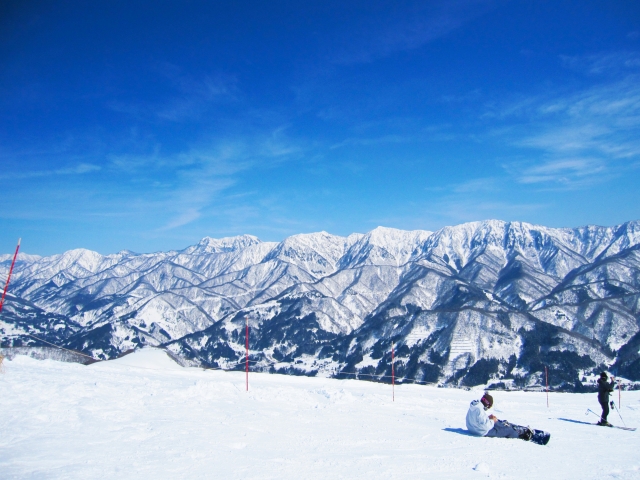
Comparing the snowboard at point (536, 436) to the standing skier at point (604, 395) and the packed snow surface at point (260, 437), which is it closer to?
the packed snow surface at point (260, 437)

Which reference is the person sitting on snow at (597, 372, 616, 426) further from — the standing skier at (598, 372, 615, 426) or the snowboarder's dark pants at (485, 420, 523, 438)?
the snowboarder's dark pants at (485, 420, 523, 438)

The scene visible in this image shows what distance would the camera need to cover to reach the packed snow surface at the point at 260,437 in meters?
9.94

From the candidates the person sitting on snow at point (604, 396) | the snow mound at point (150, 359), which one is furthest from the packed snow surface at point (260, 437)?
the snow mound at point (150, 359)

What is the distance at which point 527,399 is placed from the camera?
26328 millimetres

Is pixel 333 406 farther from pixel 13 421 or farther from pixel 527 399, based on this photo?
pixel 527 399

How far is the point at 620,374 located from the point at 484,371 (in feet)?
179

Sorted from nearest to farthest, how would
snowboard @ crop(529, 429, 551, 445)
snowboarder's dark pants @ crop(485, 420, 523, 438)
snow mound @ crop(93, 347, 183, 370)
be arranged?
1. snowboard @ crop(529, 429, 551, 445)
2. snowboarder's dark pants @ crop(485, 420, 523, 438)
3. snow mound @ crop(93, 347, 183, 370)

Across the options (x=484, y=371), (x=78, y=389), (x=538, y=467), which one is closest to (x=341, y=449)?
(x=538, y=467)

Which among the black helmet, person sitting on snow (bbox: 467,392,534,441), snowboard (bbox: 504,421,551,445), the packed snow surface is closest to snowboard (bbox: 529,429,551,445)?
snowboard (bbox: 504,421,551,445)

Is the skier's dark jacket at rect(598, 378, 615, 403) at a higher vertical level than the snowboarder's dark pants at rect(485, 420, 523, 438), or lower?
higher

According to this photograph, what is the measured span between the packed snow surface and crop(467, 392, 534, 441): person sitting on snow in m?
0.46

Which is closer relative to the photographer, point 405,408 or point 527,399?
point 405,408

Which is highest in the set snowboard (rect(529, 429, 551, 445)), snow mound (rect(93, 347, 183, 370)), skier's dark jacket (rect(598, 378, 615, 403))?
skier's dark jacket (rect(598, 378, 615, 403))

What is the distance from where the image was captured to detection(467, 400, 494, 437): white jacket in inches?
543
